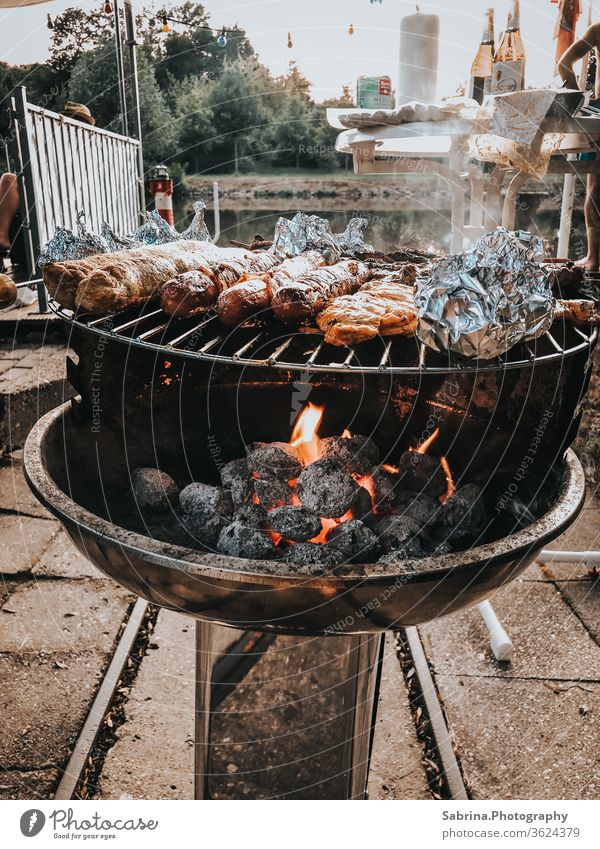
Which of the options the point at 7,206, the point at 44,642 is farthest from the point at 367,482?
the point at 7,206

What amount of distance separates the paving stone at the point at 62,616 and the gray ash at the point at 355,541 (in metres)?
1.40

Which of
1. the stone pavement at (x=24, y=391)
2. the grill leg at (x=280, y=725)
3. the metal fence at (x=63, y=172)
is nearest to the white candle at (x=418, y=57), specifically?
the grill leg at (x=280, y=725)

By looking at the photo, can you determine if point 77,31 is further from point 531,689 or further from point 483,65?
point 531,689

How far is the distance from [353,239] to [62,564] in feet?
6.48

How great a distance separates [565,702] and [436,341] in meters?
1.55

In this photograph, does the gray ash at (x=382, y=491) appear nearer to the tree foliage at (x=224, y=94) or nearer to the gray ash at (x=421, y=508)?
the gray ash at (x=421, y=508)

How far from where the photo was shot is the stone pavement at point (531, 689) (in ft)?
6.05

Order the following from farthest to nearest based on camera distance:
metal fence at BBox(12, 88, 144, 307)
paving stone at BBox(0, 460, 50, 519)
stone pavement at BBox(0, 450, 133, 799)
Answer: metal fence at BBox(12, 88, 144, 307), paving stone at BBox(0, 460, 50, 519), stone pavement at BBox(0, 450, 133, 799)

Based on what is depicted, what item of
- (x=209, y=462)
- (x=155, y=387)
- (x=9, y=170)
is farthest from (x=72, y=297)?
(x=9, y=170)

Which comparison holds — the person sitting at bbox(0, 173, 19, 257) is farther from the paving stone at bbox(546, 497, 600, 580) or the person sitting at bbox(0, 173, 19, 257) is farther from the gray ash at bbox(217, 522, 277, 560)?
the paving stone at bbox(546, 497, 600, 580)

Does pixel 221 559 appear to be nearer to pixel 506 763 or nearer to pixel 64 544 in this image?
pixel 506 763

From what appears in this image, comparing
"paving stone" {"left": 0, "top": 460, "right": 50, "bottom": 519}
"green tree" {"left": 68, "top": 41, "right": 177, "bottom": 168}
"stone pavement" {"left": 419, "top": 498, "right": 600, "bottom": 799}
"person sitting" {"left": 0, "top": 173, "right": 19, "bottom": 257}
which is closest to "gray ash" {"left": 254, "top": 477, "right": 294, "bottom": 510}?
"stone pavement" {"left": 419, "top": 498, "right": 600, "bottom": 799}

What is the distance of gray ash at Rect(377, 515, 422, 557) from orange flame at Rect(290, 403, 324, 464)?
1.15ft

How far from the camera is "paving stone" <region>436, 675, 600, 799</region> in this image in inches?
71.1
